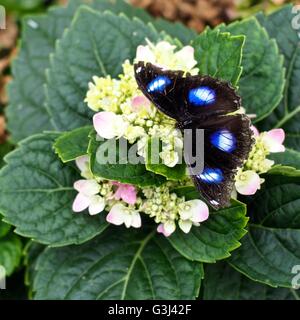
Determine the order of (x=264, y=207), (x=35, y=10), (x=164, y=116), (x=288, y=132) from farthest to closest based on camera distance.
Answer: (x=35, y=10), (x=288, y=132), (x=264, y=207), (x=164, y=116)

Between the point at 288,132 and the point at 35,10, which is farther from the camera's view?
the point at 35,10

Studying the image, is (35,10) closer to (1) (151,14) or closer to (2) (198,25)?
(1) (151,14)

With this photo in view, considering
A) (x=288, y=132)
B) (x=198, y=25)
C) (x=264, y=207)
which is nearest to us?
(x=264, y=207)

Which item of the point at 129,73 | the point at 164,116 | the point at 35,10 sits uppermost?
the point at 35,10

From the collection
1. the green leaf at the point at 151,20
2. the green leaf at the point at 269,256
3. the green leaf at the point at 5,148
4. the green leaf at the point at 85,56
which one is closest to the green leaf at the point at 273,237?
the green leaf at the point at 269,256

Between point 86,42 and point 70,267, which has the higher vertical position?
point 86,42

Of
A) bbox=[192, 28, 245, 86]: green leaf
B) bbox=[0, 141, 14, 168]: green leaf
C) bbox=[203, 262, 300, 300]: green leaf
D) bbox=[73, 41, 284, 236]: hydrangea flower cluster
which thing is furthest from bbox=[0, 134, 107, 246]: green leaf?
bbox=[0, 141, 14, 168]: green leaf

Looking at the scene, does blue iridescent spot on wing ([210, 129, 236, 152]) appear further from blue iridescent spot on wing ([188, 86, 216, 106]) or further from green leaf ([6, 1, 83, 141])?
green leaf ([6, 1, 83, 141])
